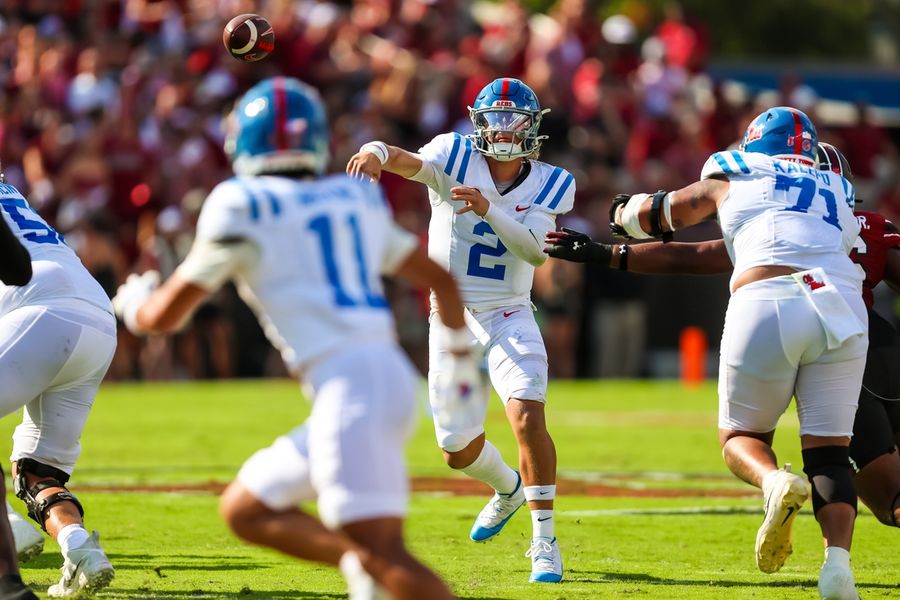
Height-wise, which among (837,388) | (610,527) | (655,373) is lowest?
(655,373)

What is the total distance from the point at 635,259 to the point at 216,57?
12012mm

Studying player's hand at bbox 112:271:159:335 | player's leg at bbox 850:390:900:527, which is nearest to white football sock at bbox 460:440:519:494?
player's leg at bbox 850:390:900:527

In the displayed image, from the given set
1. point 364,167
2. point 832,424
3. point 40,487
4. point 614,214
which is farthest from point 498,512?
point 40,487

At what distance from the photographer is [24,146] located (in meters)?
16.8

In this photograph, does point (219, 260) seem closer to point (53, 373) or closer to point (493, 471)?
point (53, 373)

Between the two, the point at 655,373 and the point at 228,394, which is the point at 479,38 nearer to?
the point at 655,373

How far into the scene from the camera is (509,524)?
837cm

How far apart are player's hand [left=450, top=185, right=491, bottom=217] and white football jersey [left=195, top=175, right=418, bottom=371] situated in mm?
2152

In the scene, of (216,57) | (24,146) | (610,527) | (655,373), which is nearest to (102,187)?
(24,146)

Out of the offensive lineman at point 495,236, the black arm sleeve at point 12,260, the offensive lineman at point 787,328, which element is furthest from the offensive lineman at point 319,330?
the offensive lineman at point 495,236

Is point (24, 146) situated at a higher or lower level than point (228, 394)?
higher

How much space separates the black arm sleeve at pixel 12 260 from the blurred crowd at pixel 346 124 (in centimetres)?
1076

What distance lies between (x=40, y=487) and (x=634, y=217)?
2765mm

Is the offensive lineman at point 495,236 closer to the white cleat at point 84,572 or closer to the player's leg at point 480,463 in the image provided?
the player's leg at point 480,463
